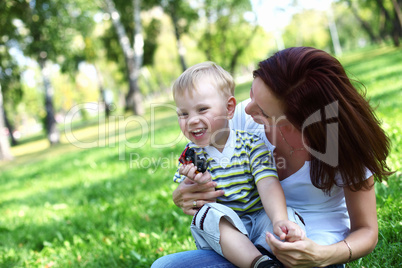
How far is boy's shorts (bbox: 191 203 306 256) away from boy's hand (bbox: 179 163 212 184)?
0.15 meters

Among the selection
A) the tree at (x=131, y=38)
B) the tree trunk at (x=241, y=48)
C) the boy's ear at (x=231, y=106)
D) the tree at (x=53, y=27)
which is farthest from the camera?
the tree trunk at (x=241, y=48)

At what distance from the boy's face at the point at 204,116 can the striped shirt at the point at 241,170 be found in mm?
123

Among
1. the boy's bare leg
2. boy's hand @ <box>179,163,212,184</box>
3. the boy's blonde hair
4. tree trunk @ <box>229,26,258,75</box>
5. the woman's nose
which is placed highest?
tree trunk @ <box>229,26,258,75</box>

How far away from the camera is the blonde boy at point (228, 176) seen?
1.87 m

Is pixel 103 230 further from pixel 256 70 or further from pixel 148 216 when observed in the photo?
pixel 256 70

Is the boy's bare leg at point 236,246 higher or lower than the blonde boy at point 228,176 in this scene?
lower

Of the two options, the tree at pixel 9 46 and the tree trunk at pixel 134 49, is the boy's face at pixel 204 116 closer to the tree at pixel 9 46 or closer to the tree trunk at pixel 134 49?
the tree at pixel 9 46

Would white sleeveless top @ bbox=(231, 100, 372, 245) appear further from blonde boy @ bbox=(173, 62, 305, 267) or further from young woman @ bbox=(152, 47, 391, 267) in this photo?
blonde boy @ bbox=(173, 62, 305, 267)

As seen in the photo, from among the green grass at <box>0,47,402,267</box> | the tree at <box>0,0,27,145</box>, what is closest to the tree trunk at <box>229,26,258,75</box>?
the tree at <box>0,0,27,145</box>

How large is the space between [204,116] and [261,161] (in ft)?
1.51

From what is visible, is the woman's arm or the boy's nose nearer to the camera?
the woman's arm

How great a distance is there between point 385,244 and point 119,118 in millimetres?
20983

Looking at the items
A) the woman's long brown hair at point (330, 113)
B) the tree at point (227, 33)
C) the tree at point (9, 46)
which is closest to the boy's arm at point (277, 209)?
the woman's long brown hair at point (330, 113)

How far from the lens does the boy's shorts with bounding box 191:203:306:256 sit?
192 cm
